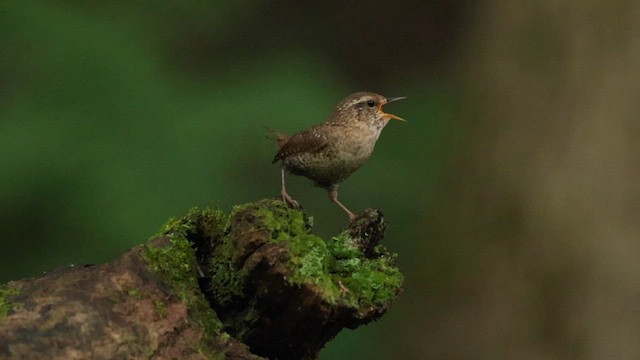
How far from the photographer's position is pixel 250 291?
2418 mm

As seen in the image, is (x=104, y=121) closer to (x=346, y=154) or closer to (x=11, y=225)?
(x=11, y=225)

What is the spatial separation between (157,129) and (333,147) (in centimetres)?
217

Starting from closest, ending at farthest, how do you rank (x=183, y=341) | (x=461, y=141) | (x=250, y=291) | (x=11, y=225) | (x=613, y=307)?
(x=183, y=341)
(x=250, y=291)
(x=11, y=225)
(x=613, y=307)
(x=461, y=141)

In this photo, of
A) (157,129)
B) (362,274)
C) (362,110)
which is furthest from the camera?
(157,129)

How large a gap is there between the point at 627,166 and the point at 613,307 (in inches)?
29.4

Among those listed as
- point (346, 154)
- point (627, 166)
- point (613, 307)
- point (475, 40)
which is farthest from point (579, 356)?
point (346, 154)

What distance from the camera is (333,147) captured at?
318cm

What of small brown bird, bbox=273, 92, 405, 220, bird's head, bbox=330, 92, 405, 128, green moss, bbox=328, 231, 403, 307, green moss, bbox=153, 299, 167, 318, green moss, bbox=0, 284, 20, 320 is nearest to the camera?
green moss, bbox=0, 284, 20, 320

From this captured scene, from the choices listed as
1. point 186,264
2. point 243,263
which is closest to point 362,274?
point 243,263

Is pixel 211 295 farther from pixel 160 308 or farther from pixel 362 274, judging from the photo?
pixel 362 274

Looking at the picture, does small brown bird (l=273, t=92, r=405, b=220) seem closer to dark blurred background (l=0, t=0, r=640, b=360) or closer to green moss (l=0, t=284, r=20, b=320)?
green moss (l=0, t=284, r=20, b=320)

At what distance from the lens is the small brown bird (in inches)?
125

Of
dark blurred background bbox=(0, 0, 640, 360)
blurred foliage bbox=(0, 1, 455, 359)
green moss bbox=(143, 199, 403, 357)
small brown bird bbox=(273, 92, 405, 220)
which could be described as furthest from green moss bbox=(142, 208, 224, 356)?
blurred foliage bbox=(0, 1, 455, 359)

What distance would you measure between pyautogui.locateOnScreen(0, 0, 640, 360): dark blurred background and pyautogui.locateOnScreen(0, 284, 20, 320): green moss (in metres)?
2.31
